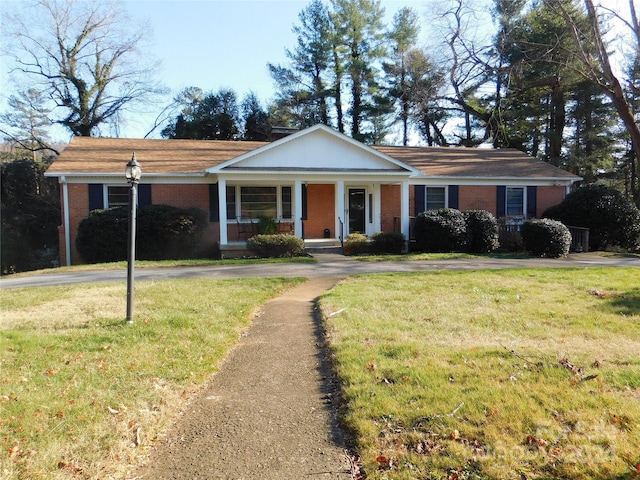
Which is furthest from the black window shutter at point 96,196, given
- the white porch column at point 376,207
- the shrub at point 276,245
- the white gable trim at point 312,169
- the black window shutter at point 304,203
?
the white porch column at point 376,207

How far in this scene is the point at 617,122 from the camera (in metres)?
32.8

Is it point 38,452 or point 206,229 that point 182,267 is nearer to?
point 206,229

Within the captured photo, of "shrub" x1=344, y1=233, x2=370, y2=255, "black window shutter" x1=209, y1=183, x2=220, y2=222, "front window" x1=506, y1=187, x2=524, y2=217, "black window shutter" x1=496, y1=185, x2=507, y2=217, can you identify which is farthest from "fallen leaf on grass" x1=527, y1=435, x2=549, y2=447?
"front window" x1=506, y1=187, x2=524, y2=217

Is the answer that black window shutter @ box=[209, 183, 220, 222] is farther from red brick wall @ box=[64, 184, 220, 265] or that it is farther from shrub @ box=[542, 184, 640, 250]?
shrub @ box=[542, 184, 640, 250]

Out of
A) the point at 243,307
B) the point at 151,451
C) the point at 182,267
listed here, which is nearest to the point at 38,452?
the point at 151,451

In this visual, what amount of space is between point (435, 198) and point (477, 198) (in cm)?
193

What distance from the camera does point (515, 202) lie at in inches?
829

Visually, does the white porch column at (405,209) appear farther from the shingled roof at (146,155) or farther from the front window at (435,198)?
the shingled roof at (146,155)

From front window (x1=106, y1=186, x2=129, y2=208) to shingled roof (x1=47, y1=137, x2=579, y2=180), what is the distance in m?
0.73

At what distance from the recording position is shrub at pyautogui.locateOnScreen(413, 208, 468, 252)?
16.4 meters

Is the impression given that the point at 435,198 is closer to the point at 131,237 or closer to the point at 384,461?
the point at 131,237

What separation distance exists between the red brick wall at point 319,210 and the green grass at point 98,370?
1112 cm

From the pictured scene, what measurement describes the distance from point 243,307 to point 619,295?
667cm

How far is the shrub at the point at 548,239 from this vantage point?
50.5 ft
